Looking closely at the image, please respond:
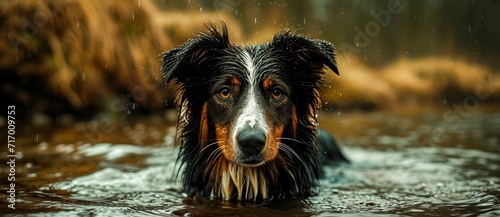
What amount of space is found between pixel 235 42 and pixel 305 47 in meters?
9.35

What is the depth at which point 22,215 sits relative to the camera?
3322mm

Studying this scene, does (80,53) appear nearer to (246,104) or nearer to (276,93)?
(276,93)

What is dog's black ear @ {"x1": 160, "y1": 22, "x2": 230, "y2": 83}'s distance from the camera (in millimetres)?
4406

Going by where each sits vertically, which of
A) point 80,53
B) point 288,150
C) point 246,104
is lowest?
point 288,150

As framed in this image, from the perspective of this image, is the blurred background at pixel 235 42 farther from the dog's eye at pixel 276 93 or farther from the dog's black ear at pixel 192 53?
the dog's black ear at pixel 192 53

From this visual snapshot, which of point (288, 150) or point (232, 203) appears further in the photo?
point (288, 150)

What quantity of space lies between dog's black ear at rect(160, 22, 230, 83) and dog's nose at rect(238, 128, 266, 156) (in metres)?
0.83

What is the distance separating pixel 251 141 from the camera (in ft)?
12.6

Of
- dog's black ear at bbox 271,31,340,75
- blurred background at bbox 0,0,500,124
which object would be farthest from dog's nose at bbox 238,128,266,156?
blurred background at bbox 0,0,500,124

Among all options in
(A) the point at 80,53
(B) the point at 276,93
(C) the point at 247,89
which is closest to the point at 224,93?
(C) the point at 247,89

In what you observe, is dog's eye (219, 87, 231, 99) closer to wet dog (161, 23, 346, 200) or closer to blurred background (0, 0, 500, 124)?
wet dog (161, 23, 346, 200)

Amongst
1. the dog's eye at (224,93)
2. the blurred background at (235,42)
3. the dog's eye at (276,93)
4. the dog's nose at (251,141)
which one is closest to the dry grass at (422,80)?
the blurred background at (235,42)

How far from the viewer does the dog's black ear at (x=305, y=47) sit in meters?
4.46

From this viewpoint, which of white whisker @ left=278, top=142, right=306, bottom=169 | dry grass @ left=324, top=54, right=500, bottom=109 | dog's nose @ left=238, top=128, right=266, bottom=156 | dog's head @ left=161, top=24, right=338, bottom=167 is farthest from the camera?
dry grass @ left=324, top=54, right=500, bottom=109
